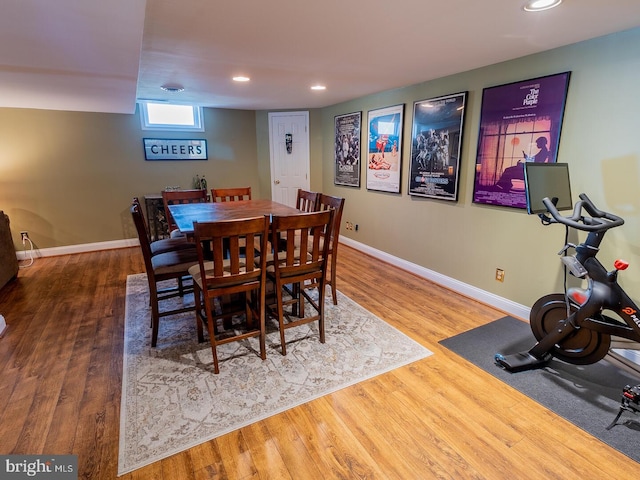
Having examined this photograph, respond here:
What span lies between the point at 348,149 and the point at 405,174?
1.27 meters

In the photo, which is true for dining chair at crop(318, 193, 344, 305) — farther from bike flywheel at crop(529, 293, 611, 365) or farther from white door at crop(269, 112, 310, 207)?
white door at crop(269, 112, 310, 207)

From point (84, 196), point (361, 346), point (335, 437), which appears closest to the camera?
point (335, 437)

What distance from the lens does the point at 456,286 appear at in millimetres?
3484

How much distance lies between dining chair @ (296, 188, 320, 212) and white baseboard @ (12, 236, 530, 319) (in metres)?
1.46

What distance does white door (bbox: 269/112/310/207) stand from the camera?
5.59 meters

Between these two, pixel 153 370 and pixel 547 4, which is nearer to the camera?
pixel 547 4

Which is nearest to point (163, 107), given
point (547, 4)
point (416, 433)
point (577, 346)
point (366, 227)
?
point (366, 227)

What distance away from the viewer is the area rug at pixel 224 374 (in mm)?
1726

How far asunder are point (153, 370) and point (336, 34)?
2.52 meters

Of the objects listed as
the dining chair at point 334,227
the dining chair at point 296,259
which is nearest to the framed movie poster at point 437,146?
the dining chair at point 334,227

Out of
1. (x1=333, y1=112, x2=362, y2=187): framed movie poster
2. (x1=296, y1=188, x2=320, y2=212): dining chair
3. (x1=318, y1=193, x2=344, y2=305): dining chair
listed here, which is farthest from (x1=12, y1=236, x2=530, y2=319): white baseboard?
(x1=296, y1=188, x2=320, y2=212): dining chair

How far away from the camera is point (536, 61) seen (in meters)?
2.58

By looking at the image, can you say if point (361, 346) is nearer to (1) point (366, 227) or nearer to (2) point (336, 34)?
(2) point (336, 34)

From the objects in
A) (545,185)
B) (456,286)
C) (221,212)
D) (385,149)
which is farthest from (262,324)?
(385,149)
